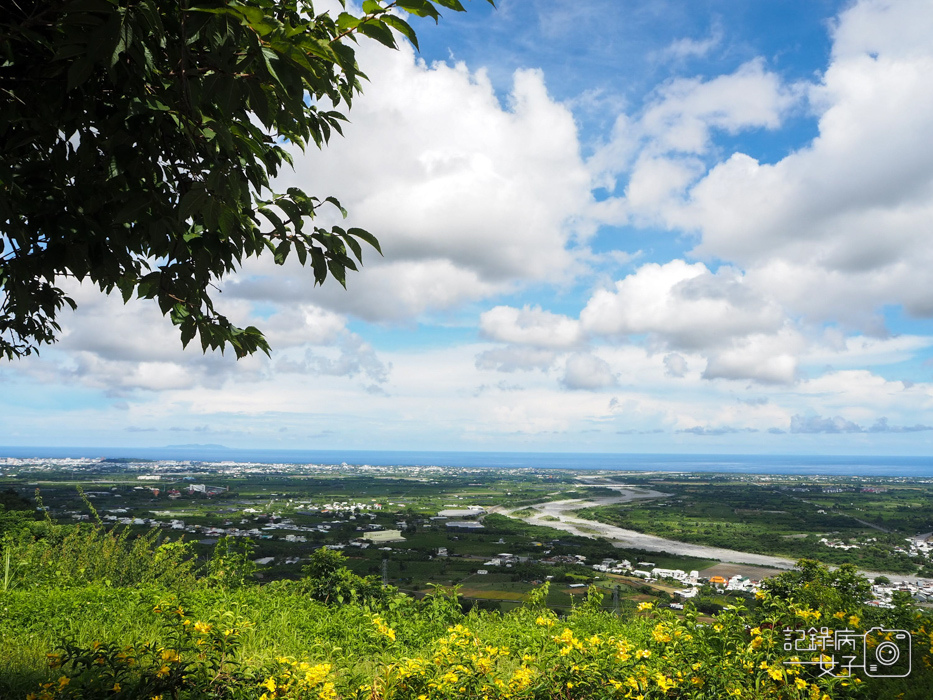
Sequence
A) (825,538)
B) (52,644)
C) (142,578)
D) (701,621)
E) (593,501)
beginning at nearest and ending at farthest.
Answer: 1. (52,644)
2. (701,621)
3. (142,578)
4. (825,538)
5. (593,501)

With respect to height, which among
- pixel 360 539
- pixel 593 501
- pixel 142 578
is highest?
pixel 142 578

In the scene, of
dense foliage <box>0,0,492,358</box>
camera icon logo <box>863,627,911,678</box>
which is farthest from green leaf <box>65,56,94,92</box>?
camera icon logo <box>863,627,911,678</box>

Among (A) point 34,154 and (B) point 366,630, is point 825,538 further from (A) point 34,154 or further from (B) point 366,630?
(A) point 34,154

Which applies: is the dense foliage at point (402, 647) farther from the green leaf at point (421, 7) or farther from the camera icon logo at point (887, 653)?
the green leaf at point (421, 7)

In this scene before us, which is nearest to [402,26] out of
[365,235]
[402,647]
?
[365,235]

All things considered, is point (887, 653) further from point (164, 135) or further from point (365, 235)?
point (164, 135)

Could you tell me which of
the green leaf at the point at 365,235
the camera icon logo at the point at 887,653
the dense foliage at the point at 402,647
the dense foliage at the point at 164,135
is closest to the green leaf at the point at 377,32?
the dense foliage at the point at 164,135

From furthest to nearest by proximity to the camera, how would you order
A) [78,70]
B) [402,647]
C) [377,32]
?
[402,647] → [377,32] → [78,70]

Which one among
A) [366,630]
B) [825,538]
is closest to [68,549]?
[366,630]
